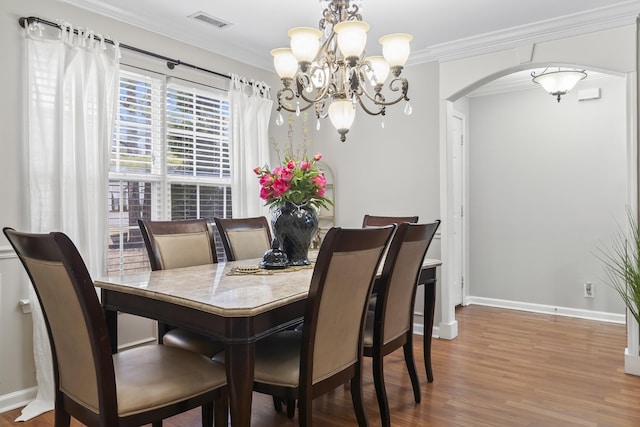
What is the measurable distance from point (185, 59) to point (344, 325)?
2688 mm

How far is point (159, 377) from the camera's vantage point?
1.67 meters

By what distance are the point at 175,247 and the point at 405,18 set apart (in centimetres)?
231

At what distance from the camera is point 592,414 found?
248 cm

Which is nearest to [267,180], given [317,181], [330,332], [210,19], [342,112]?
[317,181]

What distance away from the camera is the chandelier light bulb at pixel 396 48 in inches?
98.1

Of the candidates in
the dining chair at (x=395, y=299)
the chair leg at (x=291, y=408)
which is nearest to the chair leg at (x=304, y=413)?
the dining chair at (x=395, y=299)

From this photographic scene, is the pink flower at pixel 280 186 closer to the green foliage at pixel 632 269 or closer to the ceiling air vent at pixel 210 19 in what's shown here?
the ceiling air vent at pixel 210 19

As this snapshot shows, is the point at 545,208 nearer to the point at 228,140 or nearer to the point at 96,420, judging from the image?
the point at 228,140

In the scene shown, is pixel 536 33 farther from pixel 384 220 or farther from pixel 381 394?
pixel 381 394

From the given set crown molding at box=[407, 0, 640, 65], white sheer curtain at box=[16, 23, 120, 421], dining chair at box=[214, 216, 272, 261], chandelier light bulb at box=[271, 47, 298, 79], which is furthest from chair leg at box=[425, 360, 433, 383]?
crown molding at box=[407, 0, 640, 65]

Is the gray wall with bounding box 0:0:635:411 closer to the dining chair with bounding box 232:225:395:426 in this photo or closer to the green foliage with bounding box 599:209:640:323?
the green foliage with bounding box 599:209:640:323

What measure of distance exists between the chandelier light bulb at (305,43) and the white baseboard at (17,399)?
249 centimetres

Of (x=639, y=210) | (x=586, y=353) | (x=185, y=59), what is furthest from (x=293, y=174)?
(x=586, y=353)

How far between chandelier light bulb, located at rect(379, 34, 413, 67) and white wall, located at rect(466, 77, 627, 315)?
299 centimetres
